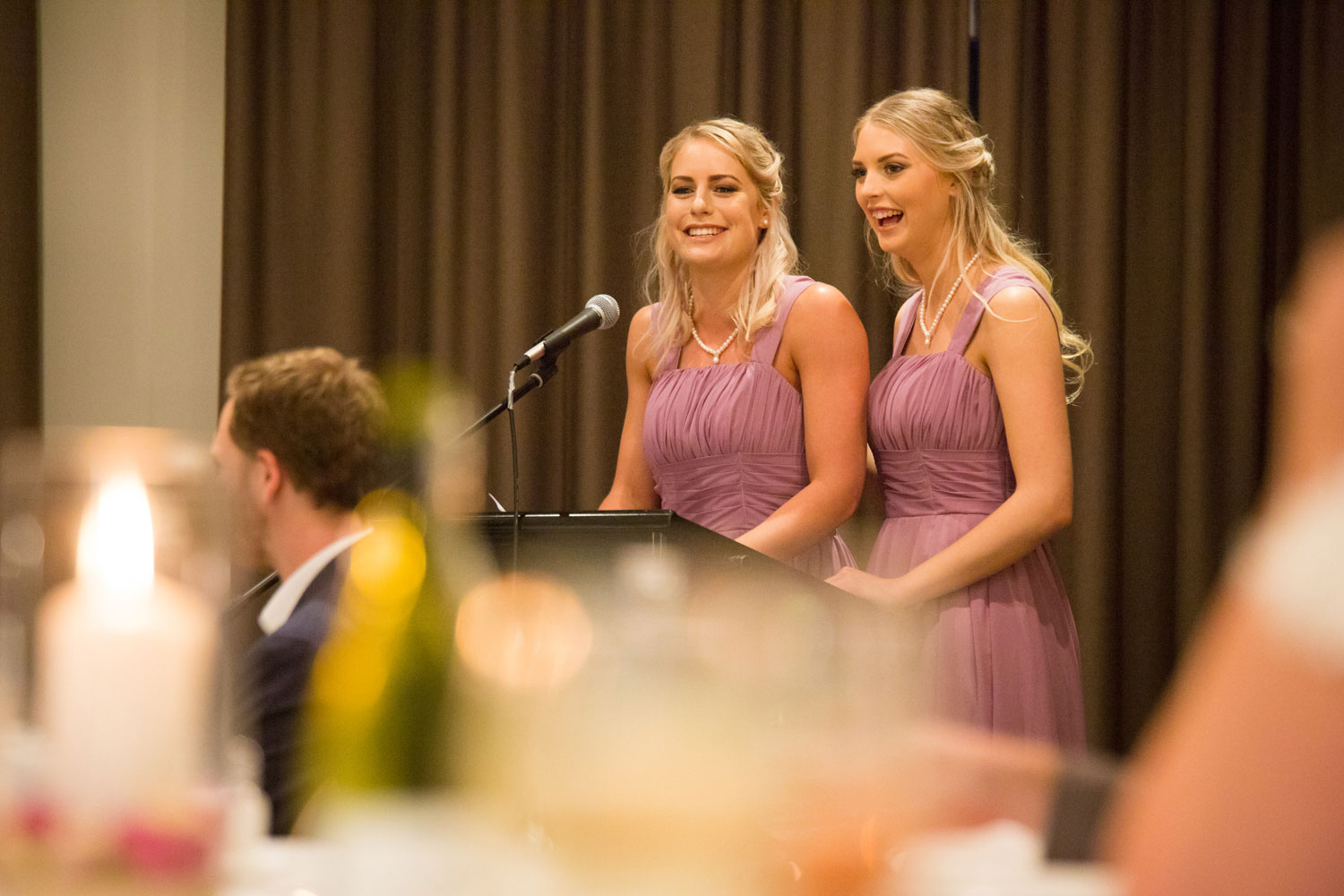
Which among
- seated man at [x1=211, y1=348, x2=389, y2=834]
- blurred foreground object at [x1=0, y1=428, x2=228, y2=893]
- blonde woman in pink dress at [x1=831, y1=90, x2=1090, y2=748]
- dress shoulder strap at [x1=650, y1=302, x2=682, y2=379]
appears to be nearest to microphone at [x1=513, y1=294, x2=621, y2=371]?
seated man at [x1=211, y1=348, x2=389, y2=834]

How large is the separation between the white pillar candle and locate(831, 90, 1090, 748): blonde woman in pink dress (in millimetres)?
1867

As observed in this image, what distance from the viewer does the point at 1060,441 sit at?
2.35 m

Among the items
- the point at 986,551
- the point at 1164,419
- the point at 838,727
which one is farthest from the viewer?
the point at 1164,419

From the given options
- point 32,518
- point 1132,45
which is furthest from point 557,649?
point 1132,45

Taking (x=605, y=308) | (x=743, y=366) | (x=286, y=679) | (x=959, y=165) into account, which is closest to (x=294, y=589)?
(x=286, y=679)

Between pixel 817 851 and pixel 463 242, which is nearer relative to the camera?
pixel 817 851

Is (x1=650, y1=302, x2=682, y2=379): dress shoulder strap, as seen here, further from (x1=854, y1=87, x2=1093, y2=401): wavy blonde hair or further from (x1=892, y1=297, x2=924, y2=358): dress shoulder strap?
(x1=854, y1=87, x2=1093, y2=401): wavy blonde hair

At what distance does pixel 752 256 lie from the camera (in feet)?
8.98

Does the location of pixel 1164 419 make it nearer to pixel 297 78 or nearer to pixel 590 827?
pixel 297 78

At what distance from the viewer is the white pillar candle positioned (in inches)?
16.8

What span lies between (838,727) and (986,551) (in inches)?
77.7

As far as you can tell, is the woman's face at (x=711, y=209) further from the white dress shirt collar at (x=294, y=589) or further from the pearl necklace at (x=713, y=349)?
the white dress shirt collar at (x=294, y=589)

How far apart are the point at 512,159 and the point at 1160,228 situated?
201 cm

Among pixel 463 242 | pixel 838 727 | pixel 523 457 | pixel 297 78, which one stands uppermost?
pixel 297 78
